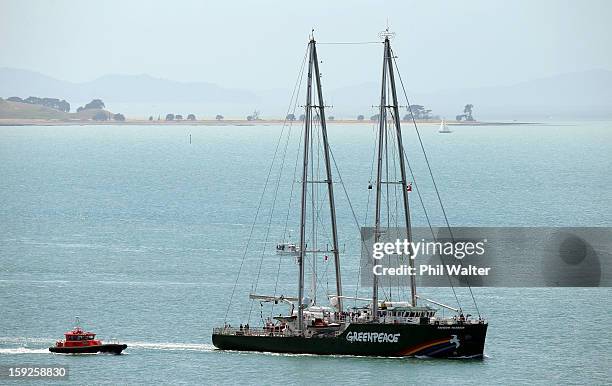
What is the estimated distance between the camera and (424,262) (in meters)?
143

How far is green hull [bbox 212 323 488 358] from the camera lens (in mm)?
101375

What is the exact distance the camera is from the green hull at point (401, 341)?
3991 inches

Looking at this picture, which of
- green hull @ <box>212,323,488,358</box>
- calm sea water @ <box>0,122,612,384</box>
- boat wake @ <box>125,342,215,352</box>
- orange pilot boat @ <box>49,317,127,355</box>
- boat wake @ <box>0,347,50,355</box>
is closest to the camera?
calm sea water @ <box>0,122,612,384</box>

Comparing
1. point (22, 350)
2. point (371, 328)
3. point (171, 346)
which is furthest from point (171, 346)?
point (371, 328)

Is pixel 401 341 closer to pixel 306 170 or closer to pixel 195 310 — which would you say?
pixel 306 170

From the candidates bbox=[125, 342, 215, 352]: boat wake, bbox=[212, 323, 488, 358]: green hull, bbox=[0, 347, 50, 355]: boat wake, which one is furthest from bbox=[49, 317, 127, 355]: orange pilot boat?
bbox=[212, 323, 488, 358]: green hull

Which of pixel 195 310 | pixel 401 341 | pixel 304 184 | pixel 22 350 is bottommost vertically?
pixel 22 350

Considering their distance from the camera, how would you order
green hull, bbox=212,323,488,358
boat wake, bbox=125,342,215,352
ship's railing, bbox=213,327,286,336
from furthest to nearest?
boat wake, bbox=125,342,215,352 → ship's railing, bbox=213,327,286,336 → green hull, bbox=212,323,488,358

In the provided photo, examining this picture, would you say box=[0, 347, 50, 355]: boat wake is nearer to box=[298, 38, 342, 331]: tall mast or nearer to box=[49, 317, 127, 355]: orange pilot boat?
box=[49, 317, 127, 355]: orange pilot boat

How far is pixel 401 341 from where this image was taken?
10156 cm

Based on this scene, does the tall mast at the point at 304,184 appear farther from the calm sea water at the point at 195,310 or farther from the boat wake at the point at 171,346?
the boat wake at the point at 171,346

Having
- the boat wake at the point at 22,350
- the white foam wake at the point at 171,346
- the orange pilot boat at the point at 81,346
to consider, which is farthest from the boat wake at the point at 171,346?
the boat wake at the point at 22,350

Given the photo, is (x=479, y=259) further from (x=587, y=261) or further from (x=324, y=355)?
(x=324, y=355)

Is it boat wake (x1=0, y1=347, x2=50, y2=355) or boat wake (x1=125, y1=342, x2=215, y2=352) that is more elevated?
boat wake (x1=125, y1=342, x2=215, y2=352)
